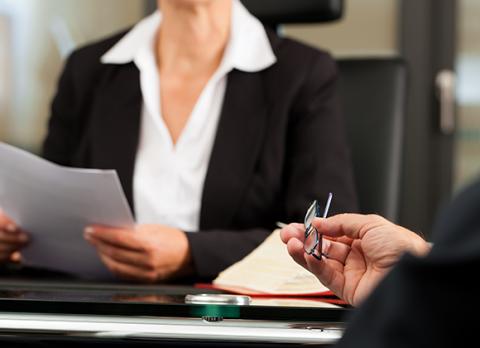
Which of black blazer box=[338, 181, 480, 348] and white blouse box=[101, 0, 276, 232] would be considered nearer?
black blazer box=[338, 181, 480, 348]

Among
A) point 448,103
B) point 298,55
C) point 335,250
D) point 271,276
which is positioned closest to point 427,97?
point 448,103

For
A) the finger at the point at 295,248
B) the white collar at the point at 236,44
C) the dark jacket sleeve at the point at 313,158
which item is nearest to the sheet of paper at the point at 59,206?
the dark jacket sleeve at the point at 313,158

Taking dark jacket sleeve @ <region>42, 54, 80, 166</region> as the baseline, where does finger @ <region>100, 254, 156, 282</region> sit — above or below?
below

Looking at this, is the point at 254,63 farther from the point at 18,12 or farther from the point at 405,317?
the point at 18,12

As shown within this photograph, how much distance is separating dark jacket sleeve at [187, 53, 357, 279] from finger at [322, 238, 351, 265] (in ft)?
1.94

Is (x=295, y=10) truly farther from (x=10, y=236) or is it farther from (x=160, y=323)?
(x=160, y=323)

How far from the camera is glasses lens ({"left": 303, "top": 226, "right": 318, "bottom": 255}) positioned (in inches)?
32.2

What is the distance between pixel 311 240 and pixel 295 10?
1171 mm

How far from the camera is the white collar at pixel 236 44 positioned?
70.9 inches

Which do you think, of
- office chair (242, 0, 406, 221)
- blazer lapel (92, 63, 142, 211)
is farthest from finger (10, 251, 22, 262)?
office chair (242, 0, 406, 221)

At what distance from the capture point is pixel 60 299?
33.9 inches

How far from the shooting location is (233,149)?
1.72 meters

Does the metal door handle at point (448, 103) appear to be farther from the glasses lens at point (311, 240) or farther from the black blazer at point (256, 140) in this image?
the glasses lens at point (311, 240)

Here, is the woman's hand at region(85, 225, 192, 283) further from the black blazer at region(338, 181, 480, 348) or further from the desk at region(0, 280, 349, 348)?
the black blazer at region(338, 181, 480, 348)
